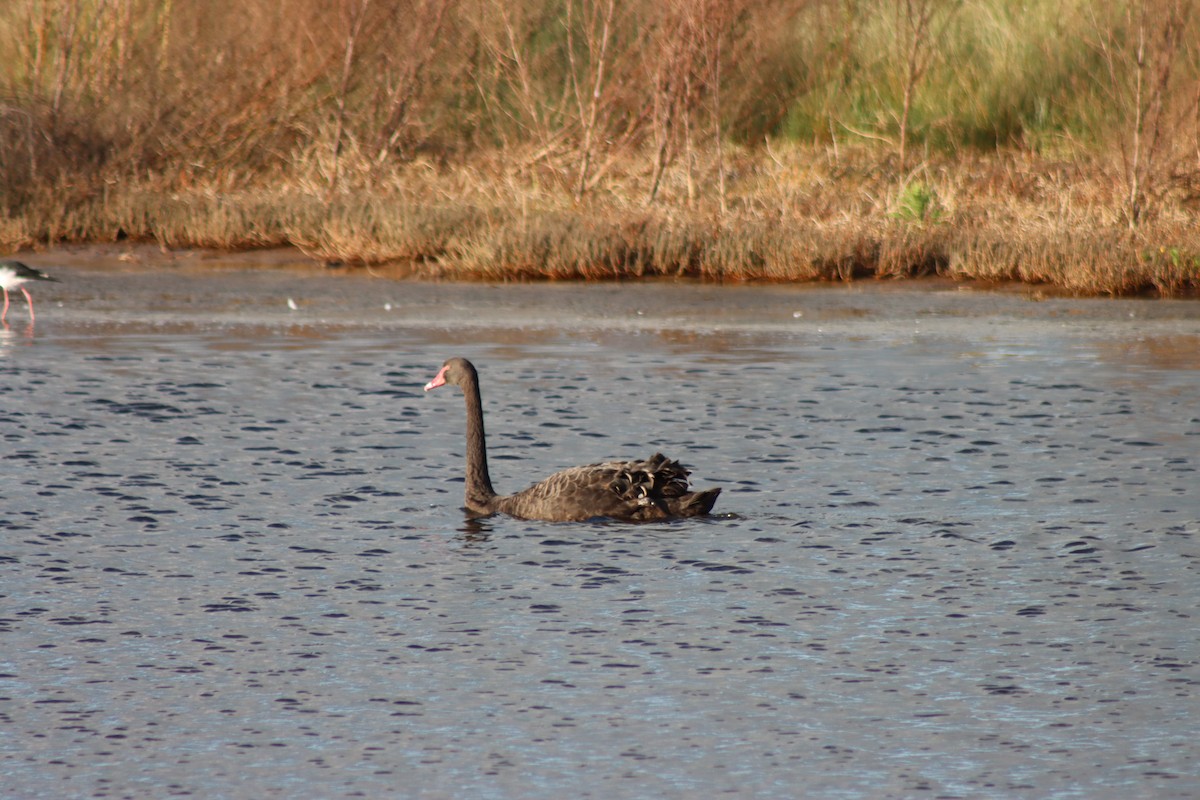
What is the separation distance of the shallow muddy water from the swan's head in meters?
0.60

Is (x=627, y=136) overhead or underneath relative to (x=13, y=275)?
overhead

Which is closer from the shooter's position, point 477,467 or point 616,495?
point 616,495

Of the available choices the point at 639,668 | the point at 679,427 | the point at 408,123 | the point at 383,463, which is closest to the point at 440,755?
the point at 639,668

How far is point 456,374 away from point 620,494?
1.83 m

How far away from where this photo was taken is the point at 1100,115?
88.3 ft

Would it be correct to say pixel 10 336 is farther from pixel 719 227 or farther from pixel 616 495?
pixel 616 495

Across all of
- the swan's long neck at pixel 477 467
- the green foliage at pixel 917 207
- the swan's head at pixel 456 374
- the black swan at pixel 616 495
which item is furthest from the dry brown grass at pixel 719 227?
the black swan at pixel 616 495

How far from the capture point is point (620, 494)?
1048 centimetres

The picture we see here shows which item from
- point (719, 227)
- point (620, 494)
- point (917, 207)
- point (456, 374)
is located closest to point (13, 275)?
point (719, 227)

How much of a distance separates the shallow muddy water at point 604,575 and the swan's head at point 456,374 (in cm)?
60

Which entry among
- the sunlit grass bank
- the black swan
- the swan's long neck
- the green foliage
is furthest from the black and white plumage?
the black swan

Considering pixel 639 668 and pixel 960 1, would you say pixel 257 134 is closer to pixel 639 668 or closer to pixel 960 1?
pixel 960 1

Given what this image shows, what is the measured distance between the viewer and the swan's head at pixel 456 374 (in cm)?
1181

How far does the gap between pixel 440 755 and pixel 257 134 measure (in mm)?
21604
